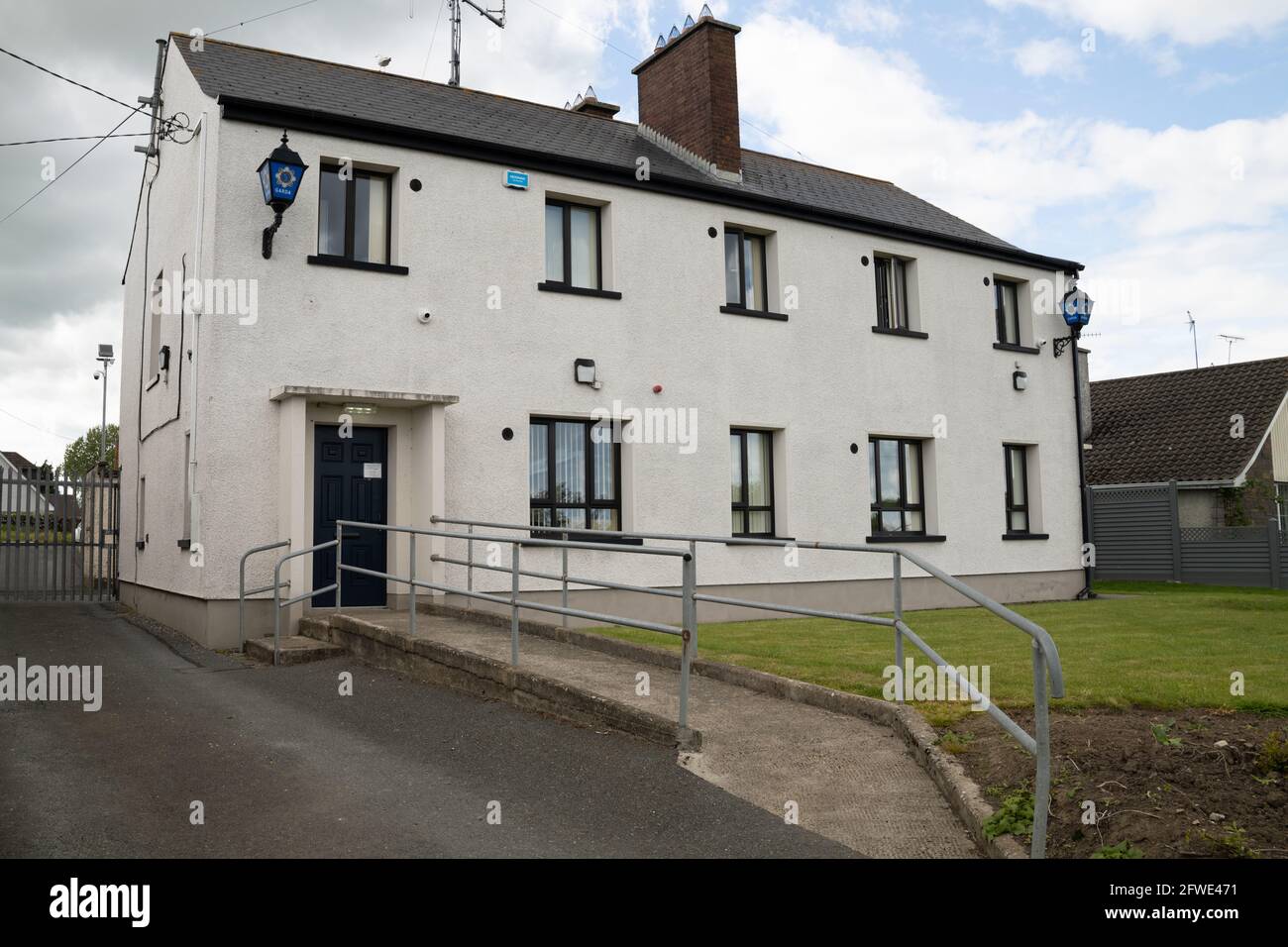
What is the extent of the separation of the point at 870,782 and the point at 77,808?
13.8 feet

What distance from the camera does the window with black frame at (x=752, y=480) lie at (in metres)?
14.6

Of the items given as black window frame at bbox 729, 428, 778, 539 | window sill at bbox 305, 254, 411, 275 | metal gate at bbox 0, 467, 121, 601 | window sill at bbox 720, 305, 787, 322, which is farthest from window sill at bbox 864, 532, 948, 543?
metal gate at bbox 0, 467, 121, 601

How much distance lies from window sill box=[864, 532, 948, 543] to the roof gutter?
4.64 m

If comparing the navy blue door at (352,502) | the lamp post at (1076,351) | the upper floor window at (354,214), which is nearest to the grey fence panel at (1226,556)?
the lamp post at (1076,351)

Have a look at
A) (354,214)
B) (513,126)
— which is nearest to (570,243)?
(513,126)

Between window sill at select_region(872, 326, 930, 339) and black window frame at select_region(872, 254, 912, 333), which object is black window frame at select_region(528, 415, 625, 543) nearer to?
window sill at select_region(872, 326, 930, 339)

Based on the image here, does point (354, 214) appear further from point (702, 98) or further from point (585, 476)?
point (702, 98)

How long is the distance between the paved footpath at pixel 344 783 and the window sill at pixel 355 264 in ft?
16.1

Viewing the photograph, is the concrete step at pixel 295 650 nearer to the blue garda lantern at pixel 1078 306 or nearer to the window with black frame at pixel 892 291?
the window with black frame at pixel 892 291

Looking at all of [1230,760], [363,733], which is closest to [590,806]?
[363,733]

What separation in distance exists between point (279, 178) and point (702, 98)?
7.40 metres

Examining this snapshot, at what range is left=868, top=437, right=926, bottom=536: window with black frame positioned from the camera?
15906mm

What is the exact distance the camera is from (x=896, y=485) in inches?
639
